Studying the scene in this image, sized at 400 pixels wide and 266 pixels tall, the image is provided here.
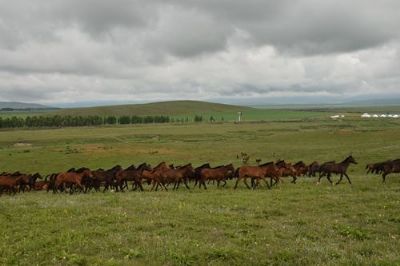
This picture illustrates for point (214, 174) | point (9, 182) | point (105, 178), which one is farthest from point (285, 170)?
point (9, 182)

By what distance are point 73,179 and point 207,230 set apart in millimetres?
13341

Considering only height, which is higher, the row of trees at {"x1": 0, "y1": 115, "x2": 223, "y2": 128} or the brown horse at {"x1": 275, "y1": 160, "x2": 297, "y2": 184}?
the brown horse at {"x1": 275, "y1": 160, "x2": 297, "y2": 184}

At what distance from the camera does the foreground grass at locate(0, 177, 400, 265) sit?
10430 mm

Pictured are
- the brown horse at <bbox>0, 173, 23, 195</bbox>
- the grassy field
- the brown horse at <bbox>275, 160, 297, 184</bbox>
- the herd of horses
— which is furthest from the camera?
the brown horse at <bbox>275, 160, 297, 184</bbox>

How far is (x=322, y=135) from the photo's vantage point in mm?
70312

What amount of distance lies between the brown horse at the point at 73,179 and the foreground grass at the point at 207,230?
5.61m

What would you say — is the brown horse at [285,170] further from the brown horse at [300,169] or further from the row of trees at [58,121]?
the row of trees at [58,121]

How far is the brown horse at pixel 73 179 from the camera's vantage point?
2411 cm

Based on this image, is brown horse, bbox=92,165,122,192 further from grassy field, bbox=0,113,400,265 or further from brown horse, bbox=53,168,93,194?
grassy field, bbox=0,113,400,265

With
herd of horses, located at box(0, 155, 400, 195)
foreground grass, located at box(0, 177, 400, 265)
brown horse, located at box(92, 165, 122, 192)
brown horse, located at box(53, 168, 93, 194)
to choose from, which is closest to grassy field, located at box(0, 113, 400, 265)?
foreground grass, located at box(0, 177, 400, 265)

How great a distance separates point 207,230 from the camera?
1284cm

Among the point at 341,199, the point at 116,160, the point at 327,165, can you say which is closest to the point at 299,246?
the point at 341,199

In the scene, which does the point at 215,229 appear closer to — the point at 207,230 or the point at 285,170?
the point at 207,230

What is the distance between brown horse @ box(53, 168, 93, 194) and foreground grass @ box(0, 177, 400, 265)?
18.4ft
